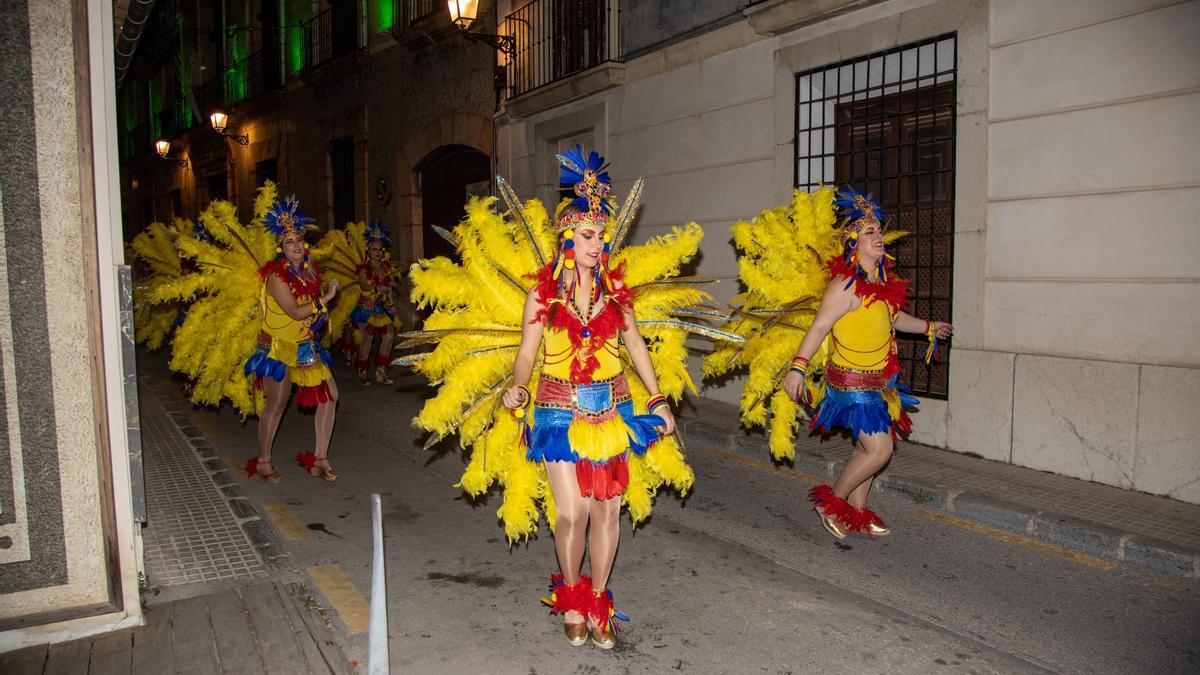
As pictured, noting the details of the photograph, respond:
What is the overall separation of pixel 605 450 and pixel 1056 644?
2.33m

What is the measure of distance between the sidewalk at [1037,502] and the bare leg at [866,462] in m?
1.04

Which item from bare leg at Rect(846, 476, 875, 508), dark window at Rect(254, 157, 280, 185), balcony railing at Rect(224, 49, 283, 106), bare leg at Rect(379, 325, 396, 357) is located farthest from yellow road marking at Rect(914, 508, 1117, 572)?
balcony railing at Rect(224, 49, 283, 106)

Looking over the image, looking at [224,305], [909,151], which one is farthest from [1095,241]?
[224,305]

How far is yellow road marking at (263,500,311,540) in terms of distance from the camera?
18.2 feet

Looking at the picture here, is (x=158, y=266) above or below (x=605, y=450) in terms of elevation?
above

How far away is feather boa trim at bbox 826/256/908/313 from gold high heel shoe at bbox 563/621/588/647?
8.83 feet

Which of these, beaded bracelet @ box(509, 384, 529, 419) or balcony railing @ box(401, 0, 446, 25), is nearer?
beaded bracelet @ box(509, 384, 529, 419)

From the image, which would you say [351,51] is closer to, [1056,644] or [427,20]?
[427,20]

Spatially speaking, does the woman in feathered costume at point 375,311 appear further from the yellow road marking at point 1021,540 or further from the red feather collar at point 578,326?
the red feather collar at point 578,326

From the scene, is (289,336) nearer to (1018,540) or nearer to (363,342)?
(1018,540)

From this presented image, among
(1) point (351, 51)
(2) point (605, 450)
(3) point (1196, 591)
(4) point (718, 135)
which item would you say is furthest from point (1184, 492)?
(1) point (351, 51)

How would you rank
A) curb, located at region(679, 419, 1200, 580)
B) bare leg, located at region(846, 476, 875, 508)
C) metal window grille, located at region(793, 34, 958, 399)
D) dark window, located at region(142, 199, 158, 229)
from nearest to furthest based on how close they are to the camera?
curb, located at region(679, 419, 1200, 580)
bare leg, located at region(846, 476, 875, 508)
metal window grille, located at region(793, 34, 958, 399)
dark window, located at region(142, 199, 158, 229)

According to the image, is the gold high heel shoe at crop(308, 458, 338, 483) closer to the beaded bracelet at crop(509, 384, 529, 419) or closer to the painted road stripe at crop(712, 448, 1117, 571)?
the beaded bracelet at crop(509, 384, 529, 419)

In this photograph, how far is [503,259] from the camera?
15.0 ft
